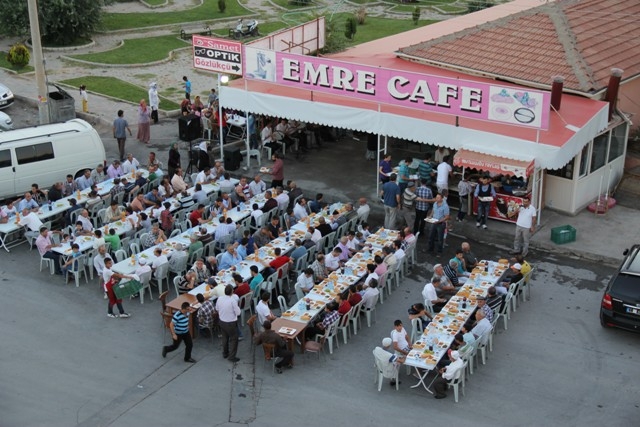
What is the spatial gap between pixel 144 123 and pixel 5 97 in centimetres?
631

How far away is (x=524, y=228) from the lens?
2034 centimetres

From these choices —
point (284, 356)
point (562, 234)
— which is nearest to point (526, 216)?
point (562, 234)

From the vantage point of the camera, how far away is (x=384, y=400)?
50.7ft

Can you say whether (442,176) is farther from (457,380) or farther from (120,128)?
(120,128)

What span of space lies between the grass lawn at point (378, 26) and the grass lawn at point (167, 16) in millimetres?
5815

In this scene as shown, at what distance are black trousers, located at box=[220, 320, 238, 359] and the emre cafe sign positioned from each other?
323 inches

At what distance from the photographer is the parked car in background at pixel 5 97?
30978 millimetres

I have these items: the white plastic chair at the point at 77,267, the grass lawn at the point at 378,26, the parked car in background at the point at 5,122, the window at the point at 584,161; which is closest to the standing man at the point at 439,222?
the window at the point at 584,161

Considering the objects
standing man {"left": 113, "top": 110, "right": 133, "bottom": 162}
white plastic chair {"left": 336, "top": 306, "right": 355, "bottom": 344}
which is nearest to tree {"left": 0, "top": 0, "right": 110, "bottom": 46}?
standing man {"left": 113, "top": 110, "right": 133, "bottom": 162}

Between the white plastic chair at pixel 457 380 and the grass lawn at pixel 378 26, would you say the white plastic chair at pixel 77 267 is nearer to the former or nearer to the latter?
the white plastic chair at pixel 457 380

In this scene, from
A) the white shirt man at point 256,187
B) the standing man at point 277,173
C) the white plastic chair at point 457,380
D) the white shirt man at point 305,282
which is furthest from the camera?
the standing man at point 277,173

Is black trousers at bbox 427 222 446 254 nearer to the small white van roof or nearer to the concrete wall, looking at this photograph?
the concrete wall

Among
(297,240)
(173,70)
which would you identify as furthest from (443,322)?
(173,70)

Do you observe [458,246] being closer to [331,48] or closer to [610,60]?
[610,60]
